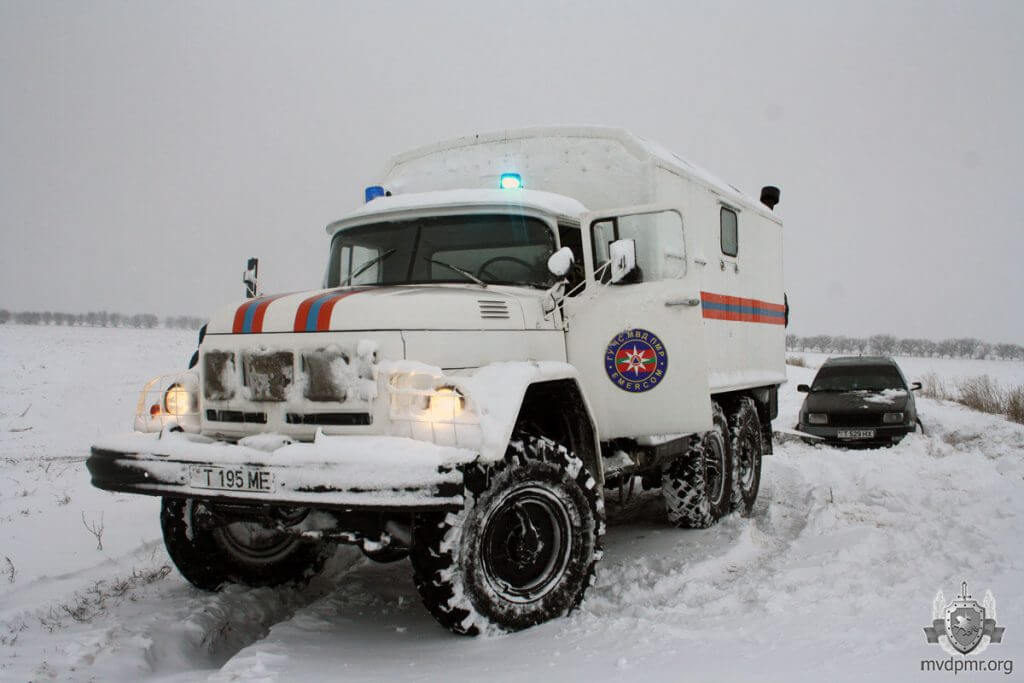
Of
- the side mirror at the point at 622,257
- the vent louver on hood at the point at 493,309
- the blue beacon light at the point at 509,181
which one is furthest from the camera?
the blue beacon light at the point at 509,181

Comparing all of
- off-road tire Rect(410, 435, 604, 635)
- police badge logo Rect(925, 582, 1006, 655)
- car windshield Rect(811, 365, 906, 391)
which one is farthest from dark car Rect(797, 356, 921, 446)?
off-road tire Rect(410, 435, 604, 635)

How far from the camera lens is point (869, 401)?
39.6 feet

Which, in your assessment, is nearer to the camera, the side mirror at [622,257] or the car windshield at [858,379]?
the side mirror at [622,257]

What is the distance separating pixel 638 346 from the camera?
5176mm

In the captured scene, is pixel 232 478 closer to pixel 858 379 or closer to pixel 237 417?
pixel 237 417

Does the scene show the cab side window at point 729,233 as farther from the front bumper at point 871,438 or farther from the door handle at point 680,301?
the front bumper at point 871,438

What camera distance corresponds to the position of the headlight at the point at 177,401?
14.5ft

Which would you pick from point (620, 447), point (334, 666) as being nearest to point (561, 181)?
point (620, 447)

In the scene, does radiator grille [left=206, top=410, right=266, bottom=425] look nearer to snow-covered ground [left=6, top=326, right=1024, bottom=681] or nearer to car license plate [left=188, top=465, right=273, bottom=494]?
car license plate [left=188, top=465, right=273, bottom=494]

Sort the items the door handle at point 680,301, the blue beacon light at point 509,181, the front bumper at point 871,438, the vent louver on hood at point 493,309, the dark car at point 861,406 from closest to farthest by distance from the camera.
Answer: the vent louver on hood at point 493,309
the door handle at point 680,301
the blue beacon light at point 509,181
the front bumper at point 871,438
the dark car at point 861,406

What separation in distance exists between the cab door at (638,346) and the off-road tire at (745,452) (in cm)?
221

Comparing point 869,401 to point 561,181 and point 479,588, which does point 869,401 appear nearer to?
point 561,181

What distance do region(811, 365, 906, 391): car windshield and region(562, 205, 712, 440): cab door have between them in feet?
28.4

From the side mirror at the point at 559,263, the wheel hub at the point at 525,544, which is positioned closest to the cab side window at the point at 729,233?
the side mirror at the point at 559,263
